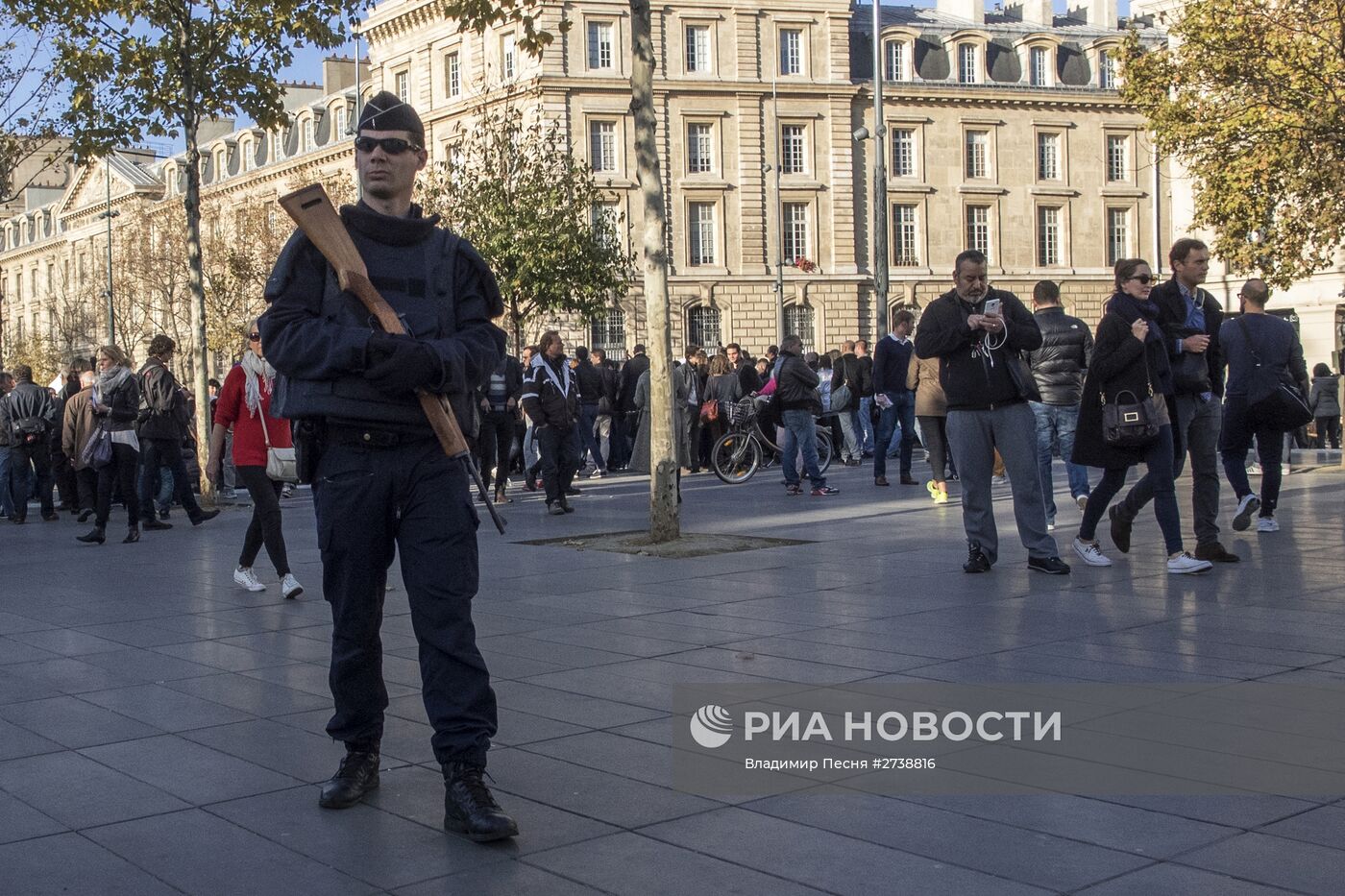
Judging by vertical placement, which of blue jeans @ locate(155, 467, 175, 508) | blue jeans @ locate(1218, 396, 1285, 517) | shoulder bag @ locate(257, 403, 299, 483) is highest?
shoulder bag @ locate(257, 403, 299, 483)

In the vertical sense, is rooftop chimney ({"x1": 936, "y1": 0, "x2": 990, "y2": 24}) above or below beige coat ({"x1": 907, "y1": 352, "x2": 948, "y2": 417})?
above

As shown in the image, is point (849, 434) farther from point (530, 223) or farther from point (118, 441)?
point (530, 223)

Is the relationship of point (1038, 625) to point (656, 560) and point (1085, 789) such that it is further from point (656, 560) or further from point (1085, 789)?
point (656, 560)

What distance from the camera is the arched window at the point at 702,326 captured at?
198 ft

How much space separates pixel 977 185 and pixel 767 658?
60.4 meters

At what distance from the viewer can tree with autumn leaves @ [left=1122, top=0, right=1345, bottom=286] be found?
23.7 meters

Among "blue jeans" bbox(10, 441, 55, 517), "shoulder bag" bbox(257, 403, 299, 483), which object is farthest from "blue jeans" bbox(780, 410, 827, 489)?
"blue jeans" bbox(10, 441, 55, 517)

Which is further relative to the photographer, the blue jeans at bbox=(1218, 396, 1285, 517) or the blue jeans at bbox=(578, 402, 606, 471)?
the blue jeans at bbox=(578, 402, 606, 471)

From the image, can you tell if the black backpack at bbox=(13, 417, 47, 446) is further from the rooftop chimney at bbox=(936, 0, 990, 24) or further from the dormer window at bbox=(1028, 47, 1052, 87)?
the rooftop chimney at bbox=(936, 0, 990, 24)

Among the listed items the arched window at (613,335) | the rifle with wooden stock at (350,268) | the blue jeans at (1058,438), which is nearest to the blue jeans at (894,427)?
the blue jeans at (1058,438)

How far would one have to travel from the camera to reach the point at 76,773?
515 cm

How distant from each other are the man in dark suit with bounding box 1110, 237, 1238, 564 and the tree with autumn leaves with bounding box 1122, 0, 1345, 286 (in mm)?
14760

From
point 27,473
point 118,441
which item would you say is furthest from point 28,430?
point 118,441

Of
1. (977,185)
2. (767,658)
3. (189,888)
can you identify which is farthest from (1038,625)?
(977,185)
